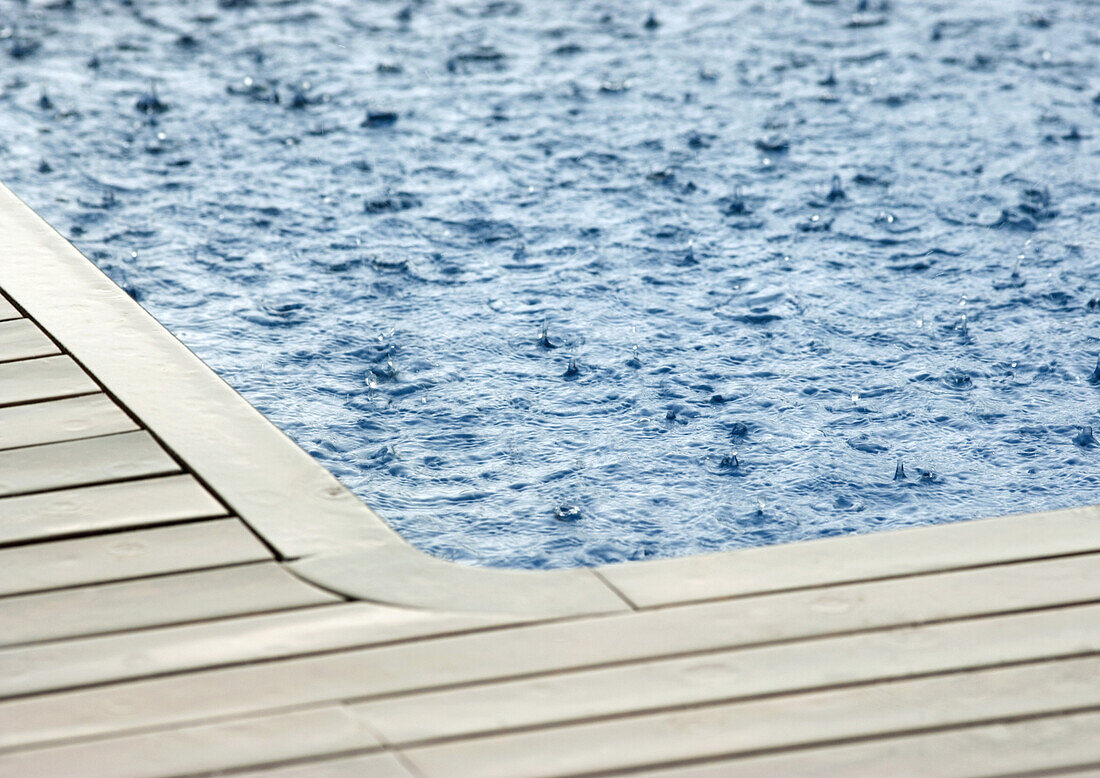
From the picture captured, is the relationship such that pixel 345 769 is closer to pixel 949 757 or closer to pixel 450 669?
pixel 450 669

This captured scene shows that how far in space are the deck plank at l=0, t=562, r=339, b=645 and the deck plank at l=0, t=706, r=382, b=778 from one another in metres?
0.18

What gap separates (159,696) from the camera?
1228 millimetres

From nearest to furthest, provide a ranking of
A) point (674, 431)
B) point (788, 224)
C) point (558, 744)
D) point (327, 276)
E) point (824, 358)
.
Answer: point (558, 744) → point (674, 431) → point (824, 358) → point (327, 276) → point (788, 224)

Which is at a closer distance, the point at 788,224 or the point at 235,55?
the point at 788,224

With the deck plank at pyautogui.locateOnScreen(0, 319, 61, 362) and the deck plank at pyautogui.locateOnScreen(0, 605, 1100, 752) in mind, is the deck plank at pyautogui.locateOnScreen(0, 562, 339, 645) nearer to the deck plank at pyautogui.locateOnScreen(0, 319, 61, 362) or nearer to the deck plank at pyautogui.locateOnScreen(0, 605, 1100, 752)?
the deck plank at pyautogui.locateOnScreen(0, 605, 1100, 752)

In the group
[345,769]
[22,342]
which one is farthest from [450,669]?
[22,342]

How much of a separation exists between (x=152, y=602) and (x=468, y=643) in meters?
0.34

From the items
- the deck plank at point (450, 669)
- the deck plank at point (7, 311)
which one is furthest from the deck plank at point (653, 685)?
the deck plank at point (7, 311)

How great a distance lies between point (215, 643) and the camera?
1303 mm

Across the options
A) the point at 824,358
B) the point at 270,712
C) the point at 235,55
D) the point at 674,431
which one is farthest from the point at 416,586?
the point at 235,55

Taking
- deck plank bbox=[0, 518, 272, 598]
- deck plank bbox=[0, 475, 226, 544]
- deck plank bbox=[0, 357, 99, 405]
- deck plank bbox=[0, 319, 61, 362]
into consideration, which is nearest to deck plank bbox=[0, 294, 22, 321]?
deck plank bbox=[0, 319, 61, 362]

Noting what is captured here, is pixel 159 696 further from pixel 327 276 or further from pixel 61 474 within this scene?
pixel 327 276

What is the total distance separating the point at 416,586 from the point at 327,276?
5.03 feet

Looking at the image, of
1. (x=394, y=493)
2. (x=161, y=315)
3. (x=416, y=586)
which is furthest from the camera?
(x=161, y=315)
